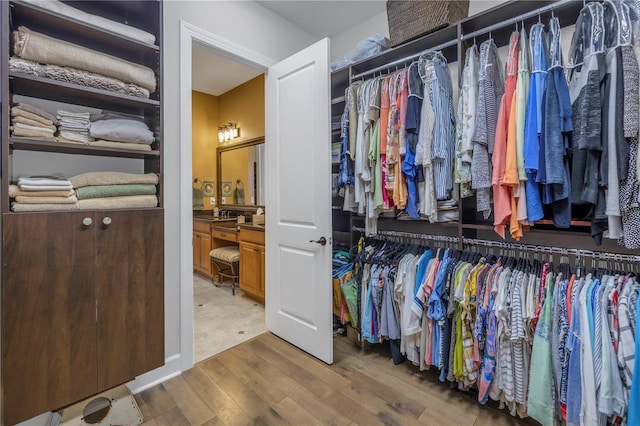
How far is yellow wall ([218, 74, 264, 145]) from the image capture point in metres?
A: 4.05

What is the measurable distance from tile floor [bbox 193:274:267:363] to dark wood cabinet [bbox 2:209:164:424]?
765 millimetres

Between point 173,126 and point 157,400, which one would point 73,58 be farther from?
point 157,400

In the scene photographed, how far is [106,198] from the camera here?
4.99 feet

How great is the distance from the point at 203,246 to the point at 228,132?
1.75 metres

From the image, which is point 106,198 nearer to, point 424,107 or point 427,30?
point 424,107

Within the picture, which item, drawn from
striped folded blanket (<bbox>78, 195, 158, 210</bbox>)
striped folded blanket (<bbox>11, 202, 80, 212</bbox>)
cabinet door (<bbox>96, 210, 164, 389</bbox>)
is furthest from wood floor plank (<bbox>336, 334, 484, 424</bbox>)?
striped folded blanket (<bbox>11, 202, 80, 212</bbox>)

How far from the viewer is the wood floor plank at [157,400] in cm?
170

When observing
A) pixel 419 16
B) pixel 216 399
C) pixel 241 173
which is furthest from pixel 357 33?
pixel 216 399

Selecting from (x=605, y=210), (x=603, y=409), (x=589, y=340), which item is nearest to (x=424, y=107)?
(x=605, y=210)

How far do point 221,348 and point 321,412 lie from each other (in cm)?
107

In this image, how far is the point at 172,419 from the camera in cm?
163

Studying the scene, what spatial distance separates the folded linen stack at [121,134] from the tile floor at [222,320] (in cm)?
157

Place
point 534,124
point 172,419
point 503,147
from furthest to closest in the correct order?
point 172,419 → point 503,147 → point 534,124

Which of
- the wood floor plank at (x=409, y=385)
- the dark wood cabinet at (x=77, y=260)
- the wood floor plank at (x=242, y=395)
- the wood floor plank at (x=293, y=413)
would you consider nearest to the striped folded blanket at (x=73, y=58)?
the dark wood cabinet at (x=77, y=260)
